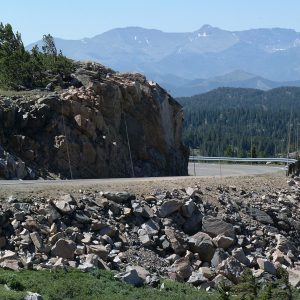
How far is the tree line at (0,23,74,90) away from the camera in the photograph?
38438mm

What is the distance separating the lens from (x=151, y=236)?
23.6 meters

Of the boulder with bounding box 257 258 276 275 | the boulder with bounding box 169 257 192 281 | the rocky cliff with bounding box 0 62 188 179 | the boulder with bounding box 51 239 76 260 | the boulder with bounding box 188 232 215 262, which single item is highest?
the rocky cliff with bounding box 0 62 188 179

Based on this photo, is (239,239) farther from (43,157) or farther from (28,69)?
(28,69)

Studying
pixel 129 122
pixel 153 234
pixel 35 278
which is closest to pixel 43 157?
pixel 129 122

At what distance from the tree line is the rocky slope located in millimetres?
13998

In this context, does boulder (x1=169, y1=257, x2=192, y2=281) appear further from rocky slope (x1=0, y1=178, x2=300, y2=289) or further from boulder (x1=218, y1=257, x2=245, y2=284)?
boulder (x1=218, y1=257, x2=245, y2=284)

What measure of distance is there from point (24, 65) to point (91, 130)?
22.9ft

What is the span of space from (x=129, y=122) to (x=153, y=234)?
52.2 feet

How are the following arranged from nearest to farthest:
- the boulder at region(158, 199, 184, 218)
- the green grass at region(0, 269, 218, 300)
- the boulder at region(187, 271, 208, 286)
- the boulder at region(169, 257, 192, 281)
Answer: the green grass at region(0, 269, 218, 300) < the boulder at region(187, 271, 208, 286) < the boulder at region(169, 257, 192, 281) < the boulder at region(158, 199, 184, 218)

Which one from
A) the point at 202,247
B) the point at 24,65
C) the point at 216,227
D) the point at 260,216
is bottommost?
the point at 202,247

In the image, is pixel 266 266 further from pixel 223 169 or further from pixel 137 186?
pixel 223 169

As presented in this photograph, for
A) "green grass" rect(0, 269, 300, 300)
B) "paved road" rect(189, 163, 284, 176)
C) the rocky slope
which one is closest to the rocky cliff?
"paved road" rect(189, 163, 284, 176)

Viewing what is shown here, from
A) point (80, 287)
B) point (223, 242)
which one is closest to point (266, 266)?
point (223, 242)

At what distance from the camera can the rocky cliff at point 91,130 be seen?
3244 cm
